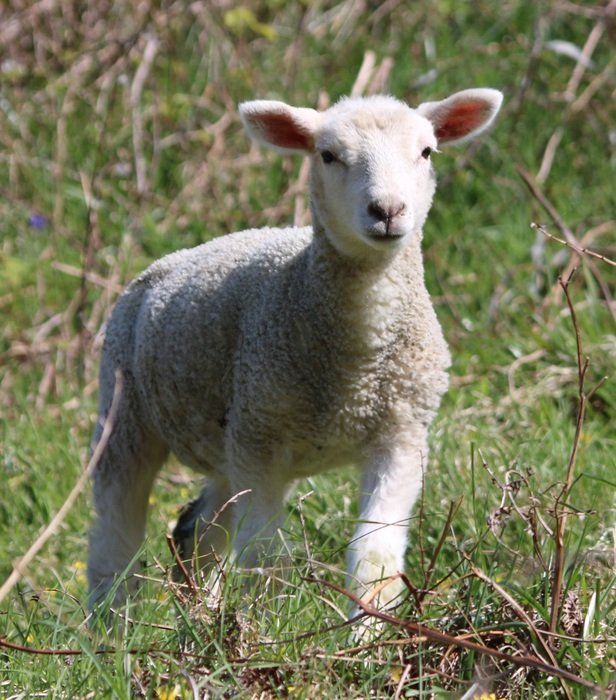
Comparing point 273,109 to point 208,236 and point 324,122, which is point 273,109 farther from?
point 208,236

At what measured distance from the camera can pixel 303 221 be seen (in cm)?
731

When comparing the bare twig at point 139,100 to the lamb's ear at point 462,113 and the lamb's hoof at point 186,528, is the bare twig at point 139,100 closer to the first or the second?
the lamb's hoof at point 186,528

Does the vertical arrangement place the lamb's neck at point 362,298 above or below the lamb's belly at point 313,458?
above

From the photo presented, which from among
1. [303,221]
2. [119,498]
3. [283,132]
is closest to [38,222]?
[303,221]

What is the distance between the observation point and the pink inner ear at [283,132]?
3.98 m

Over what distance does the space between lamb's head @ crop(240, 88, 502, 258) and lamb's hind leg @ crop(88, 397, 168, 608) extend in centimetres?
125

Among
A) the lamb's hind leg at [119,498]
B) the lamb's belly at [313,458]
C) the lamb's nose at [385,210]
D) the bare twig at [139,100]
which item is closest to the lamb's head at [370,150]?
the lamb's nose at [385,210]

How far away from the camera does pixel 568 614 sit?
300cm

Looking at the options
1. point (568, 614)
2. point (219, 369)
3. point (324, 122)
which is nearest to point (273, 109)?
point (324, 122)

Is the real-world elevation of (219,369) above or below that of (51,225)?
above

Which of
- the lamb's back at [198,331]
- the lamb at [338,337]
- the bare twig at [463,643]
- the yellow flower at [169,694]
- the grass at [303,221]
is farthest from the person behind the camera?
the lamb's back at [198,331]

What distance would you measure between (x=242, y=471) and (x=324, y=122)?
1.09 meters

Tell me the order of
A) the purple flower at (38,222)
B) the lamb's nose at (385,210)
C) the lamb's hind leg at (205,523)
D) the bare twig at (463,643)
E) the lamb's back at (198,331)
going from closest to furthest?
the bare twig at (463,643) → the lamb's nose at (385,210) → the lamb's back at (198,331) → the lamb's hind leg at (205,523) → the purple flower at (38,222)

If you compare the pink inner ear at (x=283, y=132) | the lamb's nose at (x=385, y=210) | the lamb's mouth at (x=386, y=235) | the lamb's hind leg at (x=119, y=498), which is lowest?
the lamb's hind leg at (x=119, y=498)
